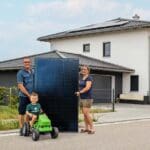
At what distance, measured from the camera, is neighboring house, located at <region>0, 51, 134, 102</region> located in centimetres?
3297

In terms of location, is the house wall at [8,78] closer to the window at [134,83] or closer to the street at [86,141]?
the window at [134,83]

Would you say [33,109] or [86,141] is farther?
[33,109]

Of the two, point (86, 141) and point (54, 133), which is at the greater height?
point (54, 133)

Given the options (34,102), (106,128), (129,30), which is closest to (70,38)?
(129,30)

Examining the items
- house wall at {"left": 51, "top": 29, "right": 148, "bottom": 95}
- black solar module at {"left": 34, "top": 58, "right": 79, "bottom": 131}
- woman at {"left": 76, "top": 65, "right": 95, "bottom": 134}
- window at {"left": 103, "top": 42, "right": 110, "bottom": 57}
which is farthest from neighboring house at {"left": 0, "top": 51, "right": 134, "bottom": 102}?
black solar module at {"left": 34, "top": 58, "right": 79, "bottom": 131}

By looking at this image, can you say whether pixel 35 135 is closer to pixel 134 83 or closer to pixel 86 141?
pixel 86 141

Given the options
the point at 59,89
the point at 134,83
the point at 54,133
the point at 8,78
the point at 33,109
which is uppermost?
the point at 59,89

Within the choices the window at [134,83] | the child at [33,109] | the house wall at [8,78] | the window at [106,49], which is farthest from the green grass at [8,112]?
the window at [106,49]

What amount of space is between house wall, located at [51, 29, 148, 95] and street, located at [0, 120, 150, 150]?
2160 cm

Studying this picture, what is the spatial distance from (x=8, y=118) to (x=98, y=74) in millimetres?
18345

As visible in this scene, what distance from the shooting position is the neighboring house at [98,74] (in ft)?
108

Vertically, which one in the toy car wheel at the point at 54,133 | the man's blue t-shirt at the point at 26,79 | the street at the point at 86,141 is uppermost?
the man's blue t-shirt at the point at 26,79

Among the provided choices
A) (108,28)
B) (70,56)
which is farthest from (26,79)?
(108,28)

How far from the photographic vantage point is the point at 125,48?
3728 centimetres
